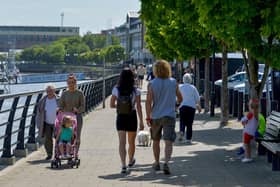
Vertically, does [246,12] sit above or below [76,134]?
above

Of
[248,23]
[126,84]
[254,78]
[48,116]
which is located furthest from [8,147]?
[254,78]

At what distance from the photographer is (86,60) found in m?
156

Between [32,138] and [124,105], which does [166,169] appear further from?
[32,138]

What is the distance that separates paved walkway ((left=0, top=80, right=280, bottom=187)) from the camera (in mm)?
11125

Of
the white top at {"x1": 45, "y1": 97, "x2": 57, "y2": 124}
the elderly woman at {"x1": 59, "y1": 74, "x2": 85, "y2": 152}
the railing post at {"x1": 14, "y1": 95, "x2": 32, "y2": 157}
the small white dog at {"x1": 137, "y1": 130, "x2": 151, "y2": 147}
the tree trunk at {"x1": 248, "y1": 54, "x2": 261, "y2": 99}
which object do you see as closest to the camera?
the elderly woman at {"x1": 59, "y1": 74, "x2": 85, "y2": 152}

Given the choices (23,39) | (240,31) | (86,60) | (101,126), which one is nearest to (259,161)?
(240,31)

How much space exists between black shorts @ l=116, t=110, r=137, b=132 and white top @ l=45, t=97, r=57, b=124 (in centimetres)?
234

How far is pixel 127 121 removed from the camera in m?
12.1

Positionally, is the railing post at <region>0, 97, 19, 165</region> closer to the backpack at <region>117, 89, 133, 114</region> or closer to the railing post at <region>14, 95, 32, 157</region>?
the railing post at <region>14, 95, 32, 157</region>

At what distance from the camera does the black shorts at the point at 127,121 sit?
1205 cm

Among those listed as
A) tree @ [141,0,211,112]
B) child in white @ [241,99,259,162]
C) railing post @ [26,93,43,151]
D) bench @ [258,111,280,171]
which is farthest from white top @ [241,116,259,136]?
railing post @ [26,93,43,151]

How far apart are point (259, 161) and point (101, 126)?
33.6 ft

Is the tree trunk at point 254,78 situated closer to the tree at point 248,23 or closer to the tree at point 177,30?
the tree at point 177,30

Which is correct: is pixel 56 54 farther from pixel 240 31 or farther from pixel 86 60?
pixel 240 31
